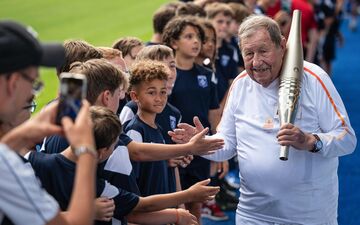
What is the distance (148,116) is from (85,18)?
1427 centimetres

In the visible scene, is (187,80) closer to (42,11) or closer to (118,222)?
(118,222)

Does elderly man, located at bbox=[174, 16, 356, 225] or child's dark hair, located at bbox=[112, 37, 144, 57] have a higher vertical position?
child's dark hair, located at bbox=[112, 37, 144, 57]

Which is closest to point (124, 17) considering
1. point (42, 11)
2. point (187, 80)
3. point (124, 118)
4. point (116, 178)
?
point (42, 11)

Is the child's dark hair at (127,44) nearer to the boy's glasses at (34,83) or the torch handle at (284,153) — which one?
the torch handle at (284,153)

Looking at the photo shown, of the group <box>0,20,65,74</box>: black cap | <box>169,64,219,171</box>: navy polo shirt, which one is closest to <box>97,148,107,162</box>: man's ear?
<box>0,20,65,74</box>: black cap

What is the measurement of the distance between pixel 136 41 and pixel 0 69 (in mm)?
3306

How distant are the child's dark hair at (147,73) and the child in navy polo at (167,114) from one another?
9.2 inches

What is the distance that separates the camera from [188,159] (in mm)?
4629

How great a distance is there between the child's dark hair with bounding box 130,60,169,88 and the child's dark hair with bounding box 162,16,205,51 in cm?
168

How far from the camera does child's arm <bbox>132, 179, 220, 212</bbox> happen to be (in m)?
3.52

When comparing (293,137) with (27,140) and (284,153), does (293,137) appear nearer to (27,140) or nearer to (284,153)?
(284,153)

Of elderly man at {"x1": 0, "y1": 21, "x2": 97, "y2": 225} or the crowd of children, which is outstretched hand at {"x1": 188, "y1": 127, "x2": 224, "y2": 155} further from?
elderly man at {"x1": 0, "y1": 21, "x2": 97, "y2": 225}

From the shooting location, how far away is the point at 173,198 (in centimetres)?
362

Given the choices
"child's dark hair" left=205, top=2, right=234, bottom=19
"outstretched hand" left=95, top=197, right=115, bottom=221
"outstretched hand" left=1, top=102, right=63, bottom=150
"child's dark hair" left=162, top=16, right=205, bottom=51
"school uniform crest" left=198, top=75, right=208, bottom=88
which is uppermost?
"child's dark hair" left=205, top=2, right=234, bottom=19
